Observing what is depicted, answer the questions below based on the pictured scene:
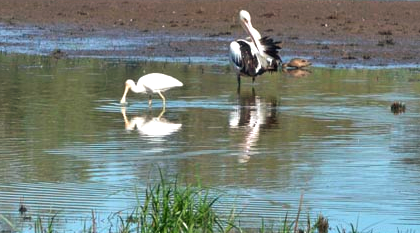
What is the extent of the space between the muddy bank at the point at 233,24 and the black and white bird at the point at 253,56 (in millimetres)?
2323

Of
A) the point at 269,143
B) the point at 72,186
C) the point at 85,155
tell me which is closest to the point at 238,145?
the point at 269,143

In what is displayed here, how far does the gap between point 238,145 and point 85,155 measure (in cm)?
162

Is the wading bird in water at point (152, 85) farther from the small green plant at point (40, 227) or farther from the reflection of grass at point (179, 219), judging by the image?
the reflection of grass at point (179, 219)

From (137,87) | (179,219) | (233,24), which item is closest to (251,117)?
(137,87)

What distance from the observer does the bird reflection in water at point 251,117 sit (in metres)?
11.7

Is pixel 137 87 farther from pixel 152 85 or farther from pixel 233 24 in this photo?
pixel 233 24

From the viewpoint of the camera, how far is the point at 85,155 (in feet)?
36.0

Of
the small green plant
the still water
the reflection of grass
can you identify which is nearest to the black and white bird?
the still water

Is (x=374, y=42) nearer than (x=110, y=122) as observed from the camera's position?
No

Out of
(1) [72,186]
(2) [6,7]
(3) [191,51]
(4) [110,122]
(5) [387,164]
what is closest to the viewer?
(1) [72,186]

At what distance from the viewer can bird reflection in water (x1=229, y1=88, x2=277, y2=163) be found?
11.7 metres

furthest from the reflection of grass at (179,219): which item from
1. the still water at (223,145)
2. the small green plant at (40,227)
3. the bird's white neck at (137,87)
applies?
the bird's white neck at (137,87)

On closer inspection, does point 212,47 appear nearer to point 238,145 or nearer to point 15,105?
point 15,105

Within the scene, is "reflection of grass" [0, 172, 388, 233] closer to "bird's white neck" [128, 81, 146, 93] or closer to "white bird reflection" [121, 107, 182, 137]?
"white bird reflection" [121, 107, 182, 137]
